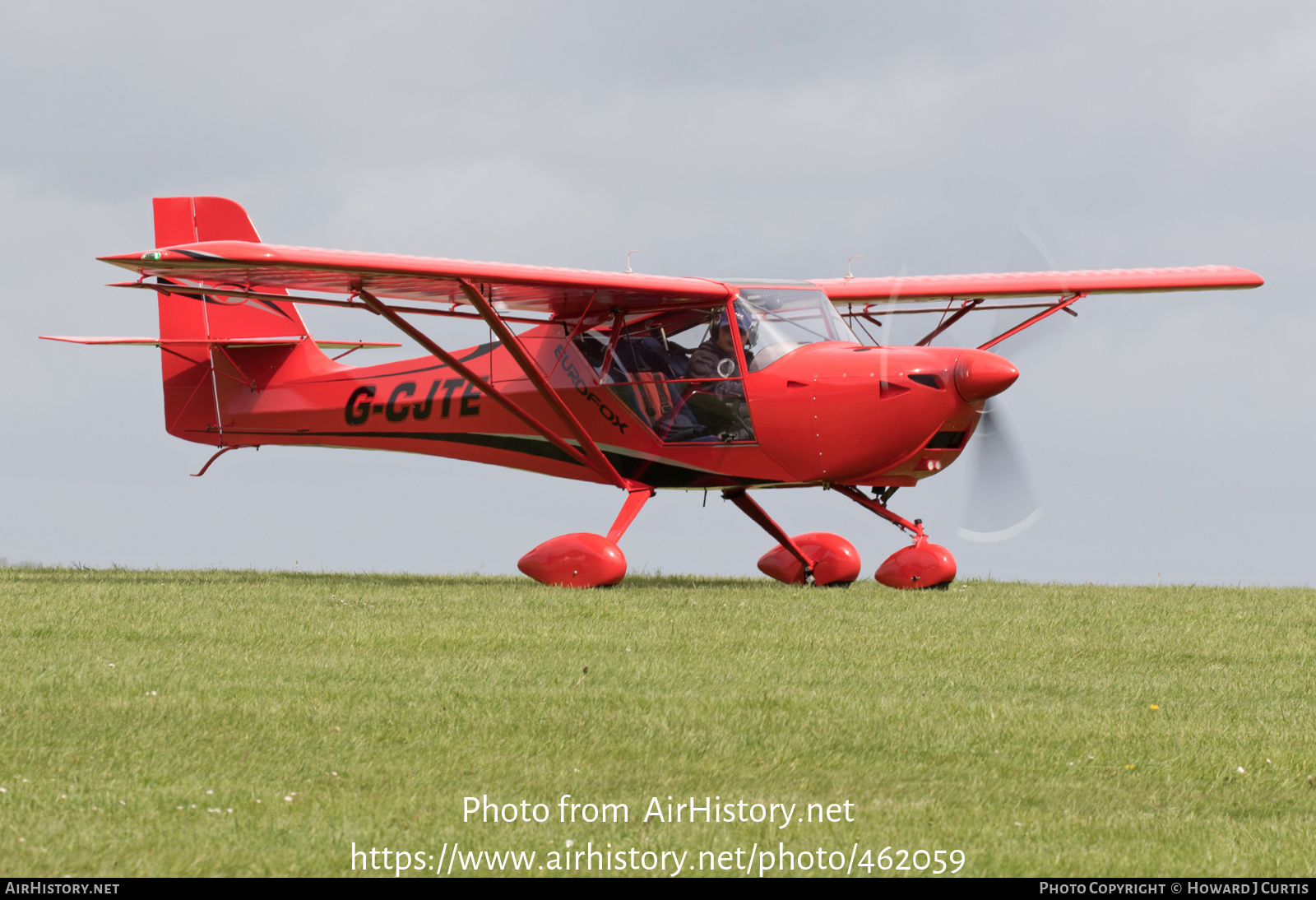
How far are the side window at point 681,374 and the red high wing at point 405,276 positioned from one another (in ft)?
1.02

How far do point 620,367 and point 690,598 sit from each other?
3448 mm

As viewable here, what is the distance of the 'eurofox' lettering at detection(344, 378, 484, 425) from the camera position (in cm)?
1625

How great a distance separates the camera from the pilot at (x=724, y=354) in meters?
14.1

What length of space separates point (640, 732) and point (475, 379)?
27.7 ft

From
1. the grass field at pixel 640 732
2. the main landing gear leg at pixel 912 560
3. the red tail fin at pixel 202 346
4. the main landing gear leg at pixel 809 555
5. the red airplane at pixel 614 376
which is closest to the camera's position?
the grass field at pixel 640 732

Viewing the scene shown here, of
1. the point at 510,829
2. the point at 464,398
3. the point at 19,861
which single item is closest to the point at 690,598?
the point at 464,398

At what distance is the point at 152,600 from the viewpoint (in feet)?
39.1

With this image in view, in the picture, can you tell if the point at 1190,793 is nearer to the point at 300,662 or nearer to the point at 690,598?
the point at 300,662

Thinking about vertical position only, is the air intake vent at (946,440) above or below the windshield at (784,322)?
below

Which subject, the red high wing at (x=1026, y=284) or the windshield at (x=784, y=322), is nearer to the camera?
the windshield at (x=784, y=322)

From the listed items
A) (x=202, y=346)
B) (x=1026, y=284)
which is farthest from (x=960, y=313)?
(x=202, y=346)

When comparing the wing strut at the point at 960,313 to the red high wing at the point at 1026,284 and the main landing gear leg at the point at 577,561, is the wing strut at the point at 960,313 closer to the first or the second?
the red high wing at the point at 1026,284

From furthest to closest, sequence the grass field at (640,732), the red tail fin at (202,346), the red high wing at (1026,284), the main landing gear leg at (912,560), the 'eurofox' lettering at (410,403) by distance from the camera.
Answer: the red tail fin at (202,346)
the red high wing at (1026,284)
the 'eurofox' lettering at (410,403)
the main landing gear leg at (912,560)
the grass field at (640,732)

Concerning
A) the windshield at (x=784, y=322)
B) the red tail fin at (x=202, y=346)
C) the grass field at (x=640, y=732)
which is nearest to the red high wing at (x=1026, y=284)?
the windshield at (x=784, y=322)
